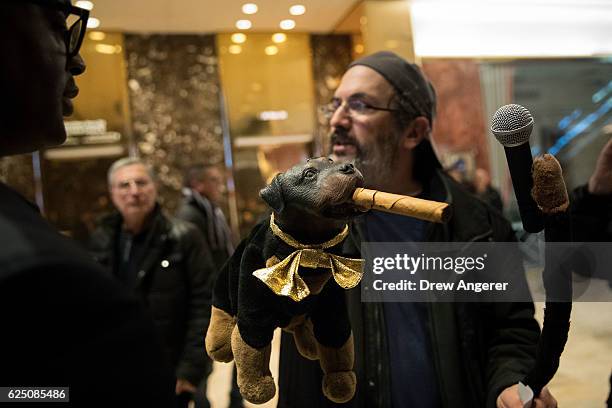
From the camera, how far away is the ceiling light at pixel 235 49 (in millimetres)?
1040

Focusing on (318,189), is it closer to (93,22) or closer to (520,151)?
(520,151)

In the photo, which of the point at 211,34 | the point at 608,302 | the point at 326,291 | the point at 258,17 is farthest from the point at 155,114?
the point at 608,302

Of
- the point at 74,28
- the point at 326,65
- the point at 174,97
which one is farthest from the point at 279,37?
the point at 174,97

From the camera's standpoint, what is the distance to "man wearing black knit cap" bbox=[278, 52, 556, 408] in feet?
2.86

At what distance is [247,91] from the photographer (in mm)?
1240

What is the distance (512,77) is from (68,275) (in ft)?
2.70

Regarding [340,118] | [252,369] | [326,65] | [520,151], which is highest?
[326,65]

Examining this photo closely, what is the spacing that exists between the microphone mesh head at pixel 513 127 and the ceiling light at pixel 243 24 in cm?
52

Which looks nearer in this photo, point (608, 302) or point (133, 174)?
point (608, 302)

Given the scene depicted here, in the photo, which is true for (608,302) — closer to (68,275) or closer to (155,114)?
(68,275)

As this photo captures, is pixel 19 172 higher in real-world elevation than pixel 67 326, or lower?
higher

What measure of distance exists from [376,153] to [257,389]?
0.52 meters

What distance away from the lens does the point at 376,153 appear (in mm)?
950

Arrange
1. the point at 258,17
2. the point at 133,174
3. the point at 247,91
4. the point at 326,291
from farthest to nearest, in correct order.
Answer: the point at 133,174 → the point at 247,91 → the point at 258,17 → the point at 326,291
